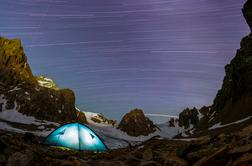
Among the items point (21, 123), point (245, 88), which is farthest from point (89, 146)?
point (21, 123)

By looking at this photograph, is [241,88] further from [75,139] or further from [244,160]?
[244,160]

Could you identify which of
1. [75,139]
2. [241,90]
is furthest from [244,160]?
[241,90]

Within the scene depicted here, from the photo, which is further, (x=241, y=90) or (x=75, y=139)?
(x=241, y=90)

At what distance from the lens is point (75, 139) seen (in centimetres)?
2772

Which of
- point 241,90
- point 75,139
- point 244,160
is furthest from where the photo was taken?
point 241,90

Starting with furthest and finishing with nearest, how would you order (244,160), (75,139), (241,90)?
(241,90) < (75,139) < (244,160)

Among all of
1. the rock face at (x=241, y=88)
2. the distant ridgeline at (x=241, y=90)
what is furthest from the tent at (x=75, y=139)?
the rock face at (x=241, y=88)

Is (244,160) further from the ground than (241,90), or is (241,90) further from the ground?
(241,90)

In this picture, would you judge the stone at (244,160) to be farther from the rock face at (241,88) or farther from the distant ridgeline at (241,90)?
the rock face at (241,88)

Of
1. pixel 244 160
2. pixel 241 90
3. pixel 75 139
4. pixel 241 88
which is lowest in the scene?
pixel 244 160

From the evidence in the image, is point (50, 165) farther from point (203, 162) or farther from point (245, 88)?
point (245, 88)

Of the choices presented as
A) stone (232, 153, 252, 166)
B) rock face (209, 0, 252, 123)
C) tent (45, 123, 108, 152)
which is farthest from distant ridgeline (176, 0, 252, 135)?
stone (232, 153, 252, 166)

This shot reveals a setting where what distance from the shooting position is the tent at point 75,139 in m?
26.1

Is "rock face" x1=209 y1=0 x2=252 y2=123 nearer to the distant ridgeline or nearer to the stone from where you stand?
the distant ridgeline
